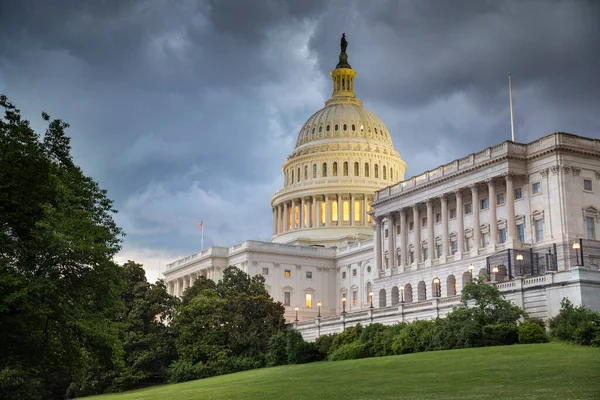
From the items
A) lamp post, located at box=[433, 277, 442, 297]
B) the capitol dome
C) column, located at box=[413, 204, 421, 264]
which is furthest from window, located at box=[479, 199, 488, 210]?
the capitol dome

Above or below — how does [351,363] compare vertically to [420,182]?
below

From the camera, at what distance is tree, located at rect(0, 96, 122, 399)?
43031 millimetres

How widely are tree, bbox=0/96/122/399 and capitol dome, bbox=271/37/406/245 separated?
374 ft

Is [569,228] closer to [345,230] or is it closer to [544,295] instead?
[544,295]

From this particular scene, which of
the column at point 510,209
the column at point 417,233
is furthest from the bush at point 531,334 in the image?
the column at point 417,233

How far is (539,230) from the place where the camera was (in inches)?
3696

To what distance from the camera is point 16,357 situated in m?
45.8

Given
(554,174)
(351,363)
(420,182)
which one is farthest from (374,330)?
(420,182)

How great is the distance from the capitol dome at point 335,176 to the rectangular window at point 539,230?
223 ft

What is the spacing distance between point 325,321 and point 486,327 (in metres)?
29.8

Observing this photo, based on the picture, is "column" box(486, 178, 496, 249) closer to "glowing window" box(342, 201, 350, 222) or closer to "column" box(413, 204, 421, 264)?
"column" box(413, 204, 421, 264)

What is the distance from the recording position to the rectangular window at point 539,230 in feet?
306

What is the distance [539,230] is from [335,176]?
78779 mm

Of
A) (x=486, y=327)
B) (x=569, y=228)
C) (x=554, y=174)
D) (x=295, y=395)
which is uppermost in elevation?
(x=554, y=174)
